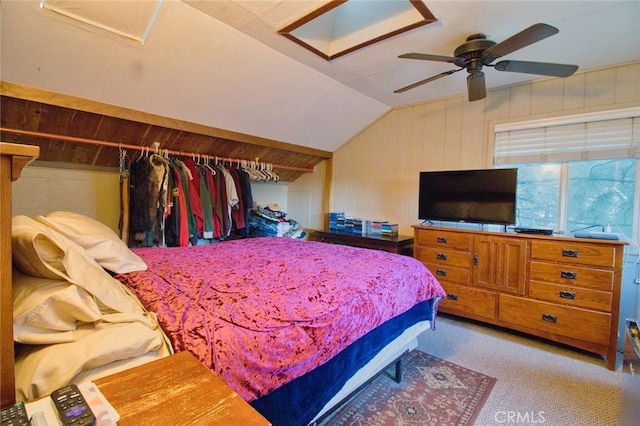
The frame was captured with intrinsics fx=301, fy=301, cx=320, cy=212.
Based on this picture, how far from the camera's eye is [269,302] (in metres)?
1.29

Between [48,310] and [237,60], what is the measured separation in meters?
2.42

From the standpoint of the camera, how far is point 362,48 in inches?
100

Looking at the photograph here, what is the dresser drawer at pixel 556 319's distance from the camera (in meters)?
2.36

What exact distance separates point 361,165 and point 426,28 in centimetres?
235

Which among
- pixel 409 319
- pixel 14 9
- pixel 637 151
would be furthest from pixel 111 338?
pixel 637 151

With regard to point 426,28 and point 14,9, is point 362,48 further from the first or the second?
point 14,9

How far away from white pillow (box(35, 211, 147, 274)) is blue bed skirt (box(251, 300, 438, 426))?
3.19 feet

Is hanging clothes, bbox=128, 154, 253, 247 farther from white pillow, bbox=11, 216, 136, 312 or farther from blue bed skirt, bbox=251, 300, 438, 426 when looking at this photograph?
blue bed skirt, bbox=251, 300, 438, 426

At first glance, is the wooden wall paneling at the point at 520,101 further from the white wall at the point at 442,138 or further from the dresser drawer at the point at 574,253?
the dresser drawer at the point at 574,253

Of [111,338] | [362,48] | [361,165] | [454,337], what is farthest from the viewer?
[361,165]

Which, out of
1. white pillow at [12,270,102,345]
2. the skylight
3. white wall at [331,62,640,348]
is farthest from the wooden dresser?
white pillow at [12,270,102,345]

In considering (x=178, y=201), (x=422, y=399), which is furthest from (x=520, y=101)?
(x=178, y=201)

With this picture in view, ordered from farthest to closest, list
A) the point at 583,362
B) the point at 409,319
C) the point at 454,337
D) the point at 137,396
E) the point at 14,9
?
the point at 454,337 → the point at 583,362 → the point at 409,319 → the point at 14,9 → the point at 137,396

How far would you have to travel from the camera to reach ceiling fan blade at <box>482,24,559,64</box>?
162 cm
